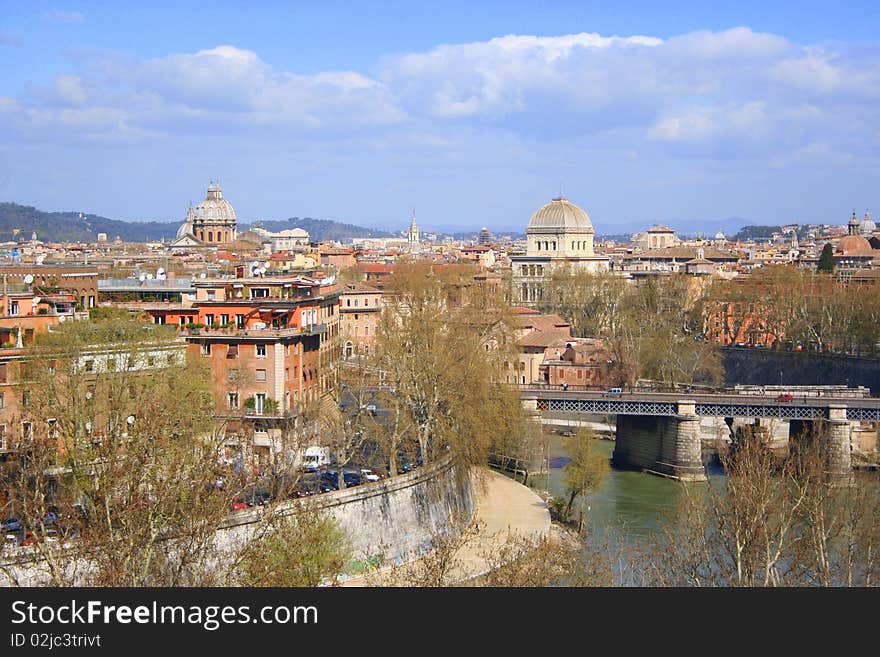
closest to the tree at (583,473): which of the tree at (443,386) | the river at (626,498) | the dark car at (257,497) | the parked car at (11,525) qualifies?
the river at (626,498)

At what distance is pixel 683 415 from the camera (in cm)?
3578

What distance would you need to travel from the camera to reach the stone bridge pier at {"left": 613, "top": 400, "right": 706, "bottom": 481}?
34906mm

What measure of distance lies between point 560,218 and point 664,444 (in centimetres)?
4695

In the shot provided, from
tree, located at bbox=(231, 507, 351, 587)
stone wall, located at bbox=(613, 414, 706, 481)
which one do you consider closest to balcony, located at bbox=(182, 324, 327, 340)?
stone wall, located at bbox=(613, 414, 706, 481)

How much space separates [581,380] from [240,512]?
2756 cm

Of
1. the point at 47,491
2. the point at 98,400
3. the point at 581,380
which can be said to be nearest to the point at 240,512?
the point at 47,491

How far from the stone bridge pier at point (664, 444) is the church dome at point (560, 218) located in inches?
1747

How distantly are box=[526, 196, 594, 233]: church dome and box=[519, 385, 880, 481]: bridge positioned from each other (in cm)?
4414

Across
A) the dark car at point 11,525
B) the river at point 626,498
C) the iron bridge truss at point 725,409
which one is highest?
the dark car at point 11,525

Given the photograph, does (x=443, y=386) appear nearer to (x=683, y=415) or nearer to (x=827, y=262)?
(x=683, y=415)

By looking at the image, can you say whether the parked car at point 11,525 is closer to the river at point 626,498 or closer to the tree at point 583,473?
the river at point 626,498

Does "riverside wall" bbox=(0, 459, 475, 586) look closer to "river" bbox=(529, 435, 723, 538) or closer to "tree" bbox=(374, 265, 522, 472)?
"tree" bbox=(374, 265, 522, 472)

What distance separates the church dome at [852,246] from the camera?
9371 centimetres
